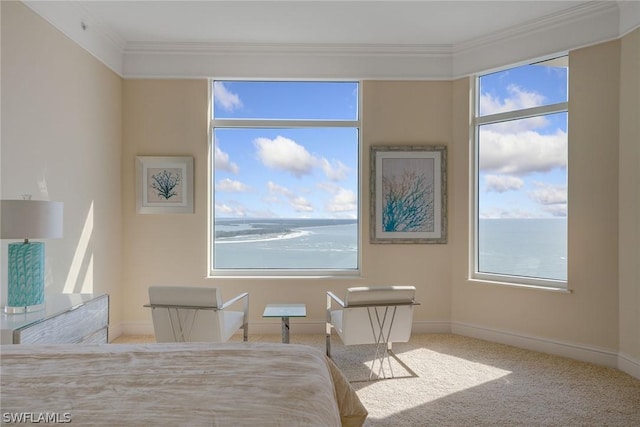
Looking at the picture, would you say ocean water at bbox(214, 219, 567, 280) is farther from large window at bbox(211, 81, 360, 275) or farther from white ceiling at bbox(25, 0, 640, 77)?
white ceiling at bbox(25, 0, 640, 77)

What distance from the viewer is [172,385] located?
1.52 meters

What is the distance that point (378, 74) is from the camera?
16.4ft

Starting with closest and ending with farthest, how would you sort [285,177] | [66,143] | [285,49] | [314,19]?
[66,143], [314,19], [285,49], [285,177]

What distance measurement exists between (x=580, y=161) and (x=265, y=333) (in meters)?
3.88

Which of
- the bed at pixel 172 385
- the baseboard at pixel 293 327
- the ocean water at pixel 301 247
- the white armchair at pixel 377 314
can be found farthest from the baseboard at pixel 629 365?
the bed at pixel 172 385

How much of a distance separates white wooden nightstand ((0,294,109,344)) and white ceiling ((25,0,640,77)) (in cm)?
240

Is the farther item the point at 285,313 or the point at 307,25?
the point at 307,25

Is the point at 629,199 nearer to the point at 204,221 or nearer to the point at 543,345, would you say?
the point at 543,345

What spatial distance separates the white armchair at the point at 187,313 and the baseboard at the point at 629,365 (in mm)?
3568

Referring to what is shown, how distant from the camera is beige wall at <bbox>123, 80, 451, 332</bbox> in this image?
16.3ft

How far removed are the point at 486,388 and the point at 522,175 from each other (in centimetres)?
241

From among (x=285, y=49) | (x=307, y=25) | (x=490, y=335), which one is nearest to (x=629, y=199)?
(x=490, y=335)

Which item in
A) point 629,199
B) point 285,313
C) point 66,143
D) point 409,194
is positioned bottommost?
point 285,313

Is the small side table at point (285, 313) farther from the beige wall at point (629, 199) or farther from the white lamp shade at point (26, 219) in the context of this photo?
the beige wall at point (629, 199)
